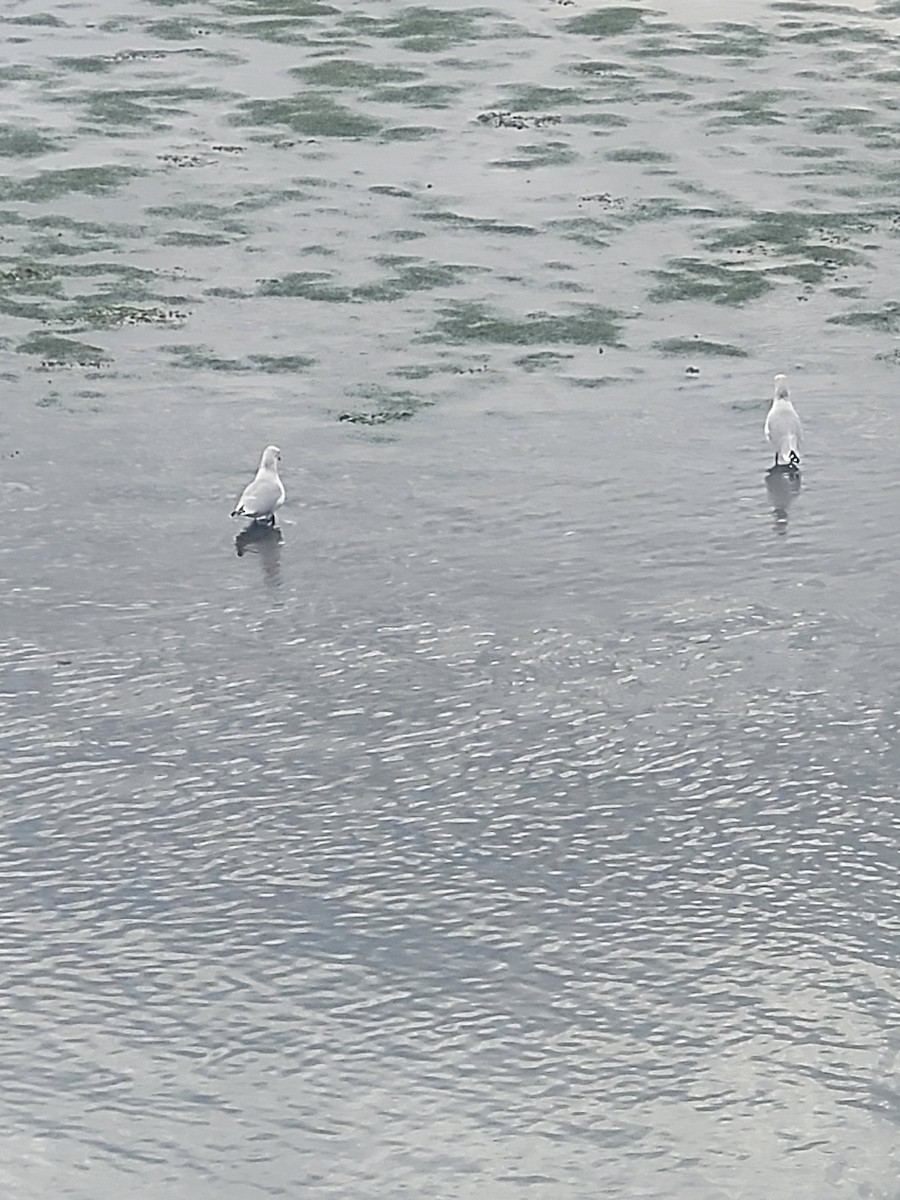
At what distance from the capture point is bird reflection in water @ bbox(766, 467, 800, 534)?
2111cm

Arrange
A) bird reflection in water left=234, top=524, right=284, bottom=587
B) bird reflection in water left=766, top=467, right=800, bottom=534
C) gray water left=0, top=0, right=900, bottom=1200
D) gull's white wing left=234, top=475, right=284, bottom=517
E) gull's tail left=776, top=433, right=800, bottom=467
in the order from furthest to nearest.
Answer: gull's tail left=776, top=433, right=800, bottom=467 → bird reflection in water left=766, top=467, right=800, bottom=534 → gull's white wing left=234, top=475, right=284, bottom=517 → bird reflection in water left=234, top=524, right=284, bottom=587 → gray water left=0, top=0, right=900, bottom=1200

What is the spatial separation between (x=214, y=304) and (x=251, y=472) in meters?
5.21

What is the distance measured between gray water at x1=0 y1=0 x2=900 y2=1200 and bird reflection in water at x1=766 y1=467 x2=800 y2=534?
0.05 meters

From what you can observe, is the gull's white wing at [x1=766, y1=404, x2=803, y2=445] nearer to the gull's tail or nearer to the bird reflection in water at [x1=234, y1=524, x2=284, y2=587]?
the gull's tail

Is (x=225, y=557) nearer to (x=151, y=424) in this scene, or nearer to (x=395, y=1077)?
(x=151, y=424)

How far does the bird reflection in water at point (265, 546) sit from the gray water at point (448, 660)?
130mm

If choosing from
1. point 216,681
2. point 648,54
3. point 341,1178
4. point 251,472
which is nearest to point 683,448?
point 251,472

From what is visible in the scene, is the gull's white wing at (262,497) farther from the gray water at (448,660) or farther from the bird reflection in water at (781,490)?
the bird reflection in water at (781,490)

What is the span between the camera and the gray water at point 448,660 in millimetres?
13031

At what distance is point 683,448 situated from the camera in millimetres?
22703

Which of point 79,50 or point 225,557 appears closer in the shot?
point 225,557

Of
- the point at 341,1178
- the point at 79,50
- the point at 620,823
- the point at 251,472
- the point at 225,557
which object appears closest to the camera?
the point at 341,1178

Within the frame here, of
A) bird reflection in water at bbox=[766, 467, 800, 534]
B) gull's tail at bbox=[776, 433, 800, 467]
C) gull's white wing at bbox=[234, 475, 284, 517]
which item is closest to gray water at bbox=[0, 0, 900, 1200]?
bird reflection in water at bbox=[766, 467, 800, 534]

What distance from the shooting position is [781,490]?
21.8 meters
